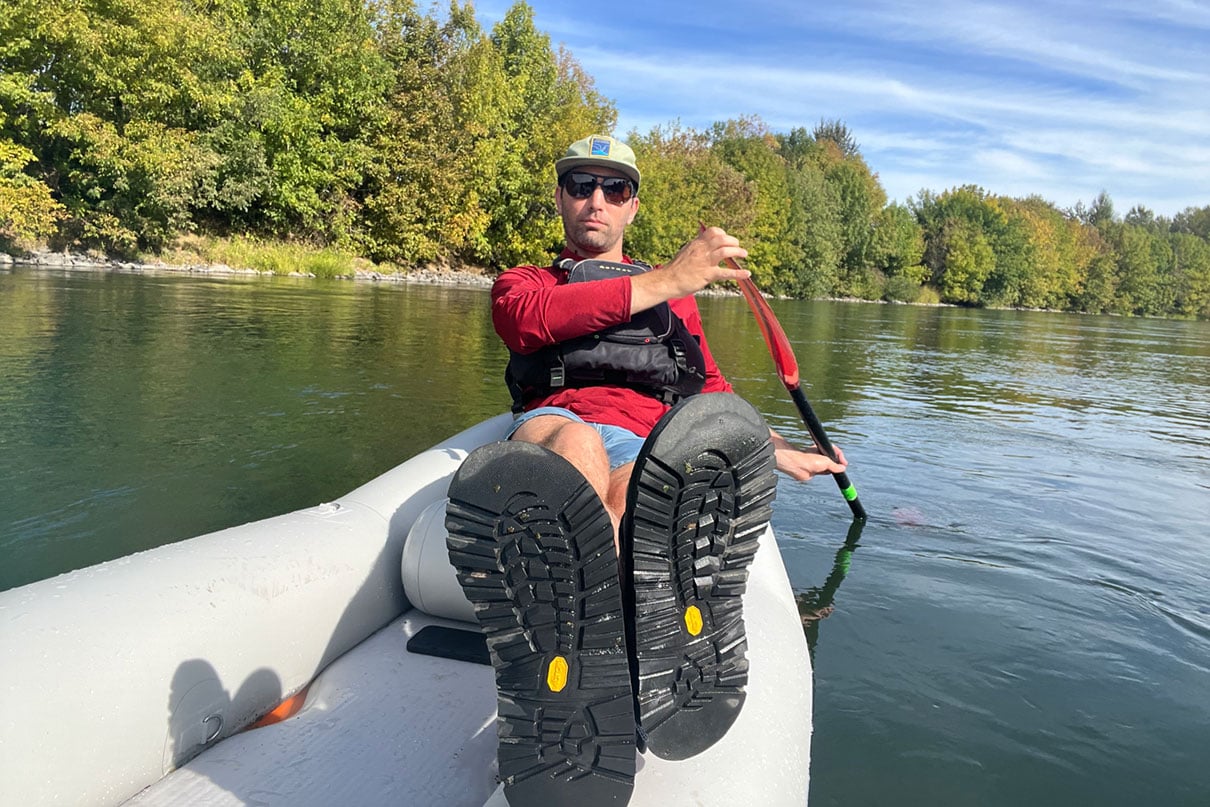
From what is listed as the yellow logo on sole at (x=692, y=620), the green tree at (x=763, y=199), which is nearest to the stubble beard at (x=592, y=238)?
the yellow logo on sole at (x=692, y=620)

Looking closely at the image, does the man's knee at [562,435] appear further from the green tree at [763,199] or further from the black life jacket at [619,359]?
the green tree at [763,199]

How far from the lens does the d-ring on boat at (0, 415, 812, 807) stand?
1.55 m

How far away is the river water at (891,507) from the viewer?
101 inches

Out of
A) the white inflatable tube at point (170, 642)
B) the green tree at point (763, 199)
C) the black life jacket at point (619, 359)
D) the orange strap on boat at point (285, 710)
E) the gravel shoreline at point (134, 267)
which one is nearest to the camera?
the white inflatable tube at point (170, 642)

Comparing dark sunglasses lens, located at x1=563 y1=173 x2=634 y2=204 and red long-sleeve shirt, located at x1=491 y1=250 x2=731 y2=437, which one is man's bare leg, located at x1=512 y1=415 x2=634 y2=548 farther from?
dark sunglasses lens, located at x1=563 y1=173 x2=634 y2=204

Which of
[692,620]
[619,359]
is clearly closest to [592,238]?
[619,359]

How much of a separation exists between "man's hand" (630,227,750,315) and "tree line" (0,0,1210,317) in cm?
2203

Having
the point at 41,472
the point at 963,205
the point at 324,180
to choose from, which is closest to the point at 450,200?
A: the point at 324,180

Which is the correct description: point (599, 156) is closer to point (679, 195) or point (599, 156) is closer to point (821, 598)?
point (821, 598)

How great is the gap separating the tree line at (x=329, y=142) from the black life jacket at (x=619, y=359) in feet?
71.1

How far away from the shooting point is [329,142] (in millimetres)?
27656

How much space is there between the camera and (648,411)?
2.42 m

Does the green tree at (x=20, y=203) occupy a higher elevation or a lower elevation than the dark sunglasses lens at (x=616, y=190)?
higher

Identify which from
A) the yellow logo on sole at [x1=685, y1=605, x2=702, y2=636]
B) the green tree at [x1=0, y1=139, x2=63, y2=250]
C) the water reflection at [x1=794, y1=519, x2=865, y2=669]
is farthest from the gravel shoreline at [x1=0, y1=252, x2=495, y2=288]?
the yellow logo on sole at [x1=685, y1=605, x2=702, y2=636]
